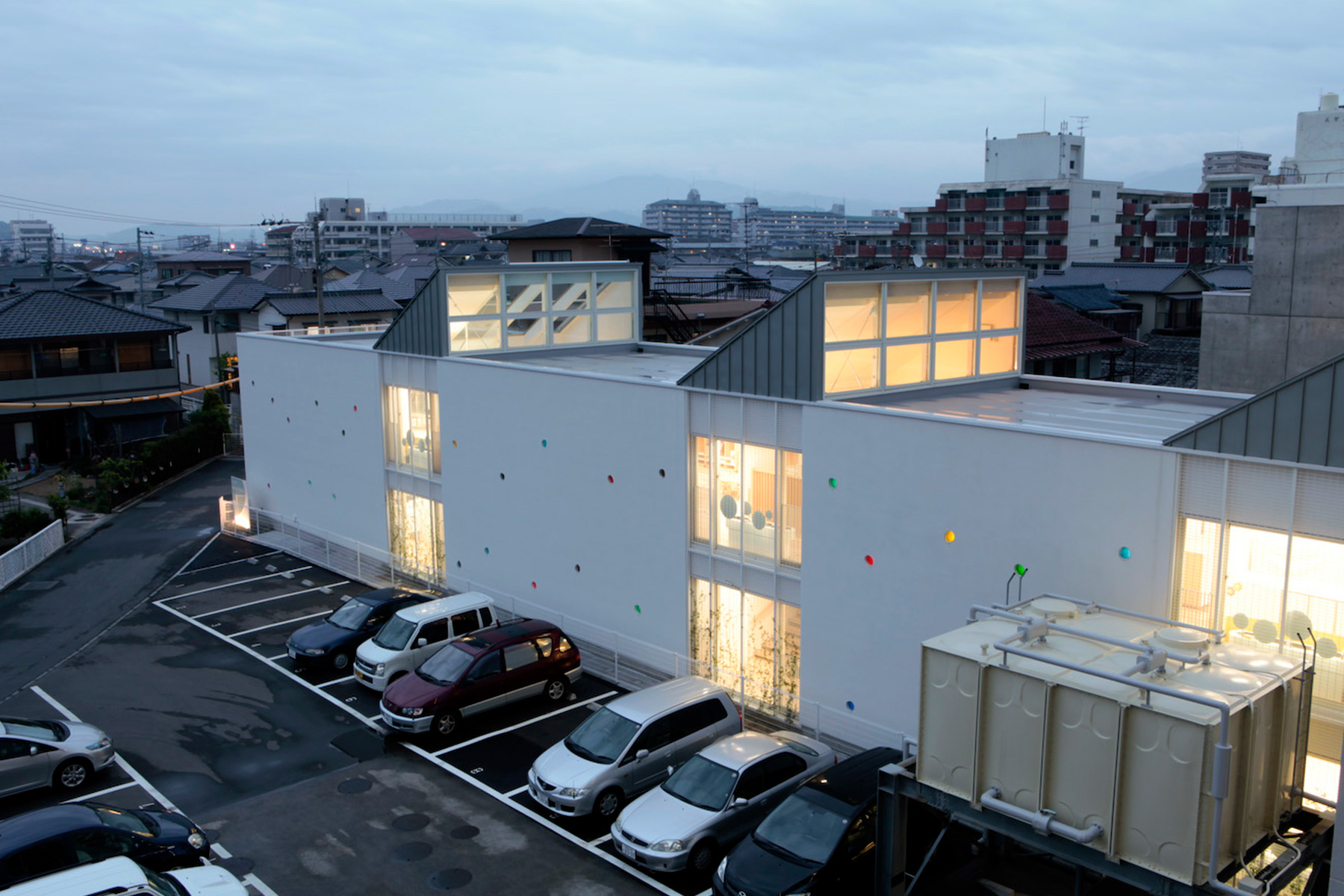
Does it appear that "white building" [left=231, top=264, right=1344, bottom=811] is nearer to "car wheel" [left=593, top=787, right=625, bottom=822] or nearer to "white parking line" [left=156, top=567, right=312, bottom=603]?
"white parking line" [left=156, top=567, right=312, bottom=603]

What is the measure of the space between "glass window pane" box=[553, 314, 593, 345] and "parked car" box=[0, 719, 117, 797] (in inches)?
520

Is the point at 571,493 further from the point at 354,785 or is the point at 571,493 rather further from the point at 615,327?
the point at 615,327

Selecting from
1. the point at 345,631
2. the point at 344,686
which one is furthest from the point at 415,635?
the point at 345,631

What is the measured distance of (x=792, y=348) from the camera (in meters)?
15.9

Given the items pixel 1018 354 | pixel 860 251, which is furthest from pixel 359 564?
pixel 860 251

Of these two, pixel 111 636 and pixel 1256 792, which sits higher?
pixel 1256 792

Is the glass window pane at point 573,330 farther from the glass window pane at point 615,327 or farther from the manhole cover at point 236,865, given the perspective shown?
the manhole cover at point 236,865

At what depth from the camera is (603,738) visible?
571 inches

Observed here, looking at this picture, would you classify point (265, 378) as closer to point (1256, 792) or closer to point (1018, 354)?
point (1018, 354)

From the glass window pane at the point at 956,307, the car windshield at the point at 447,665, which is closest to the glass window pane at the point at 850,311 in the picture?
the glass window pane at the point at 956,307

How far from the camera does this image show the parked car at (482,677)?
16500 millimetres

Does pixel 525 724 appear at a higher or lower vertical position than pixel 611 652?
lower

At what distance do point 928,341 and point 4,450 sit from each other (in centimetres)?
3859

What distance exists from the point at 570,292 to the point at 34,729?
14405mm
